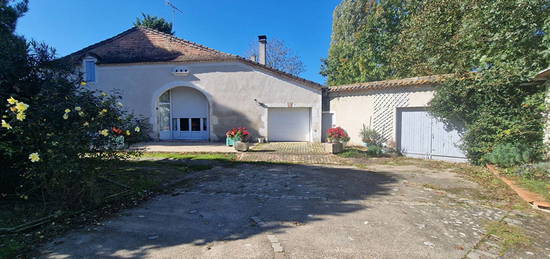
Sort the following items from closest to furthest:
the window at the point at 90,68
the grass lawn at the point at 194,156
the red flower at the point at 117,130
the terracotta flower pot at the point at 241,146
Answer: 1. the red flower at the point at 117,130
2. the grass lawn at the point at 194,156
3. the terracotta flower pot at the point at 241,146
4. the window at the point at 90,68

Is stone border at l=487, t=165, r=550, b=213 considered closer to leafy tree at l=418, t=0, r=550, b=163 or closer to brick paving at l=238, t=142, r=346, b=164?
leafy tree at l=418, t=0, r=550, b=163

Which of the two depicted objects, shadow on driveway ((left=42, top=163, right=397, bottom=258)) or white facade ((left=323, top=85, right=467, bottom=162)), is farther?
white facade ((left=323, top=85, right=467, bottom=162))

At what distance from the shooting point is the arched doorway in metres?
15.1

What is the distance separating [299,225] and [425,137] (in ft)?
26.5

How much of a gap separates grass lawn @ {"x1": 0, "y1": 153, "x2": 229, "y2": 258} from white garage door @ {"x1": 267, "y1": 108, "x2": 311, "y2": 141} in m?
8.11

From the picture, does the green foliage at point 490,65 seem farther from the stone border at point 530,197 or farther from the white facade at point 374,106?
the stone border at point 530,197

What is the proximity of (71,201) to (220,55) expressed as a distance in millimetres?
11994

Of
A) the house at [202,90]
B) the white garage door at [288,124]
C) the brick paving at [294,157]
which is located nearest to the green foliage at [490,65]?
the brick paving at [294,157]

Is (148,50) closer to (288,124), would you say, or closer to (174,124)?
(174,124)

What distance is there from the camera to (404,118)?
10.1m

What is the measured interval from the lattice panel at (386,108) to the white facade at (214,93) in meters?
3.47

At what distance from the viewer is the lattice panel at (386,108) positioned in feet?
33.0

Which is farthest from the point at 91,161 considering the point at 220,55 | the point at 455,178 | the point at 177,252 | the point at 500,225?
the point at 220,55

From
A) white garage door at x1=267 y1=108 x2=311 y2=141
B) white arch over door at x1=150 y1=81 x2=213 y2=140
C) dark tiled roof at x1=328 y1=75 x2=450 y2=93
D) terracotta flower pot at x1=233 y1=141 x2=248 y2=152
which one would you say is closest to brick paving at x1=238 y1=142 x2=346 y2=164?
terracotta flower pot at x1=233 y1=141 x2=248 y2=152
